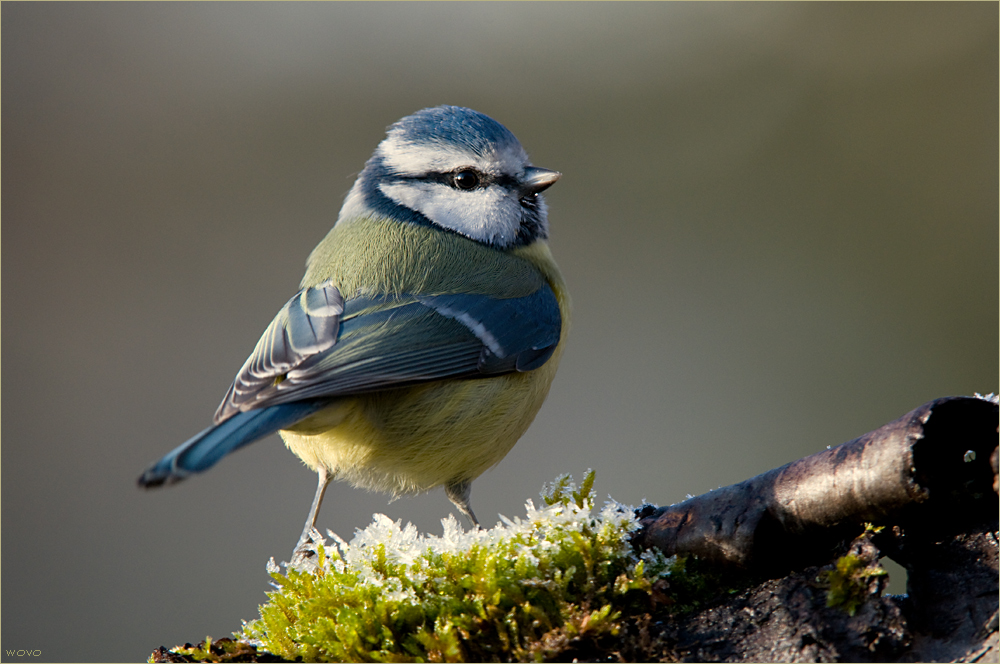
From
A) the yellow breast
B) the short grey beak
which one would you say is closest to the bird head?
the short grey beak

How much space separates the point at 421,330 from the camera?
1824mm

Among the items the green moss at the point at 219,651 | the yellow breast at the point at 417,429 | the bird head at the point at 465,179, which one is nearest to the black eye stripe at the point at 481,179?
the bird head at the point at 465,179

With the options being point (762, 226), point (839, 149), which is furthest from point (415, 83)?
point (839, 149)

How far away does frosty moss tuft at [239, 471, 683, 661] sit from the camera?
1062 mm

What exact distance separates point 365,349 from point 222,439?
458mm

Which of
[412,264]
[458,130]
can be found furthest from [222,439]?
[458,130]

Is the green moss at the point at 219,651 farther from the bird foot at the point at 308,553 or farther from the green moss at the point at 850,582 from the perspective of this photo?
the green moss at the point at 850,582

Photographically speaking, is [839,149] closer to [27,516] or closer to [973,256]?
[973,256]

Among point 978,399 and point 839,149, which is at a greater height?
point 839,149

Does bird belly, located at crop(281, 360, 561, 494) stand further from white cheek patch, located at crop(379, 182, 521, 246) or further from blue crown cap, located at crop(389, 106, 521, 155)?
blue crown cap, located at crop(389, 106, 521, 155)

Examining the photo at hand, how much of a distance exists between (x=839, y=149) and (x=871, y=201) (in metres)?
0.37

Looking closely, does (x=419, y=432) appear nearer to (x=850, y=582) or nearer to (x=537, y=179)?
(x=537, y=179)

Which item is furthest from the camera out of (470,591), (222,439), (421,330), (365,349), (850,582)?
(421,330)

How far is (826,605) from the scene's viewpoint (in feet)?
3.32
